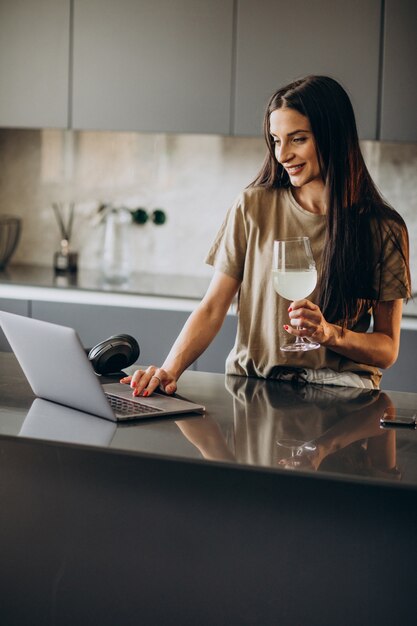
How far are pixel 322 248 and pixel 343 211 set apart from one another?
102mm

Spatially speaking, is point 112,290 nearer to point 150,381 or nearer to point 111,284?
point 111,284

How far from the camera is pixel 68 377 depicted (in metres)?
1.63

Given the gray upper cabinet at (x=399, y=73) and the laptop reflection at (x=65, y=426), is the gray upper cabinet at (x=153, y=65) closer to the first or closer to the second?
the gray upper cabinet at (x=399, y=73)

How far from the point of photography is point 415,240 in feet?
12.3

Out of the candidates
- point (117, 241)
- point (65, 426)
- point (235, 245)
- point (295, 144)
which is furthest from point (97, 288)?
point (65, 426)

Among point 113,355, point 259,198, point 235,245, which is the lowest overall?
point 113,355

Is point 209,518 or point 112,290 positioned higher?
point 112,290

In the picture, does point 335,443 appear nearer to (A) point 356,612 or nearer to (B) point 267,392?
(A) point 356,612

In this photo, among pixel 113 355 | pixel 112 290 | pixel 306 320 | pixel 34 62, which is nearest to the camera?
pixel 306 320

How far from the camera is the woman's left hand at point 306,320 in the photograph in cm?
166

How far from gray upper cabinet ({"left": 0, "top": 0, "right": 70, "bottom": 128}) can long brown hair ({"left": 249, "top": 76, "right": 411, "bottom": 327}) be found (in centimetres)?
199

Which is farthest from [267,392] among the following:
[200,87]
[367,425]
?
[200,87]

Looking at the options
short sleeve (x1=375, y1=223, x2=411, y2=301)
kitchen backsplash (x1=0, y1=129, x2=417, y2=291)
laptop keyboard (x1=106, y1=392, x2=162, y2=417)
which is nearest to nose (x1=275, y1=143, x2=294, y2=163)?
short sleeve (x1=375, y1=223, x2=411, y2=301)

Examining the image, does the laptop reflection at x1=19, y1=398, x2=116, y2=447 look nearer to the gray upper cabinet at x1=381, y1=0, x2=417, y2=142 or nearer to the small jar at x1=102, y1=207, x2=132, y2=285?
the gray upper cabinet at x1=381, y1=0, x2=417, y2=142
